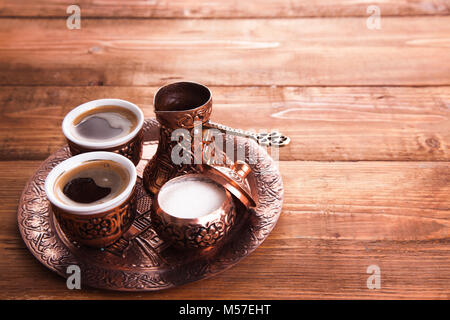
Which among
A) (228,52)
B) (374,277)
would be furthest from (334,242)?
(228,52)

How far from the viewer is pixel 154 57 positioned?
132 centimetres

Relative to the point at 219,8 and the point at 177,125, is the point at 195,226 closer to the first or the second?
the point at 177,125

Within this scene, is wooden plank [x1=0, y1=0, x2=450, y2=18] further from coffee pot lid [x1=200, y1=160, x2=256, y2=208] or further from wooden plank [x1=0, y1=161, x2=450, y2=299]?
coffee pot lid [x1=200, y1=160, x2=256, y2=208]

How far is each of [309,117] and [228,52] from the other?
1.21 ft

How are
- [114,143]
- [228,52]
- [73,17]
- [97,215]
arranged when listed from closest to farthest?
[97,215]
[114,143]
[228,52]
[73,17]

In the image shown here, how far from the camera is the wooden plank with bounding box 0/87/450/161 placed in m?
1.02

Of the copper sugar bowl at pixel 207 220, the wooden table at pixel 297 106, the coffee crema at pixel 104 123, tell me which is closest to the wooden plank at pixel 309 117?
the wooden table at pixel 297 106

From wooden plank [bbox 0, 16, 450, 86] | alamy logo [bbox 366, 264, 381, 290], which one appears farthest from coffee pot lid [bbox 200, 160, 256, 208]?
wooden plank [bbox 0, 16, 450, 86]

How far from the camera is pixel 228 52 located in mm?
1344

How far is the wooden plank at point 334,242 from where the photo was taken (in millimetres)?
730

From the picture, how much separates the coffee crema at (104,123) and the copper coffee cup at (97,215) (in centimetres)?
10

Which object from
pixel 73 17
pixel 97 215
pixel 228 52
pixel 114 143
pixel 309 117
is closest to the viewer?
pixel 97 215

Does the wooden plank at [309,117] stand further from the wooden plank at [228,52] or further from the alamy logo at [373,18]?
the alamy logo at [373,18]

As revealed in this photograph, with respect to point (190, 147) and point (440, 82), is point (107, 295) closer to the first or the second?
point (190, 147)
